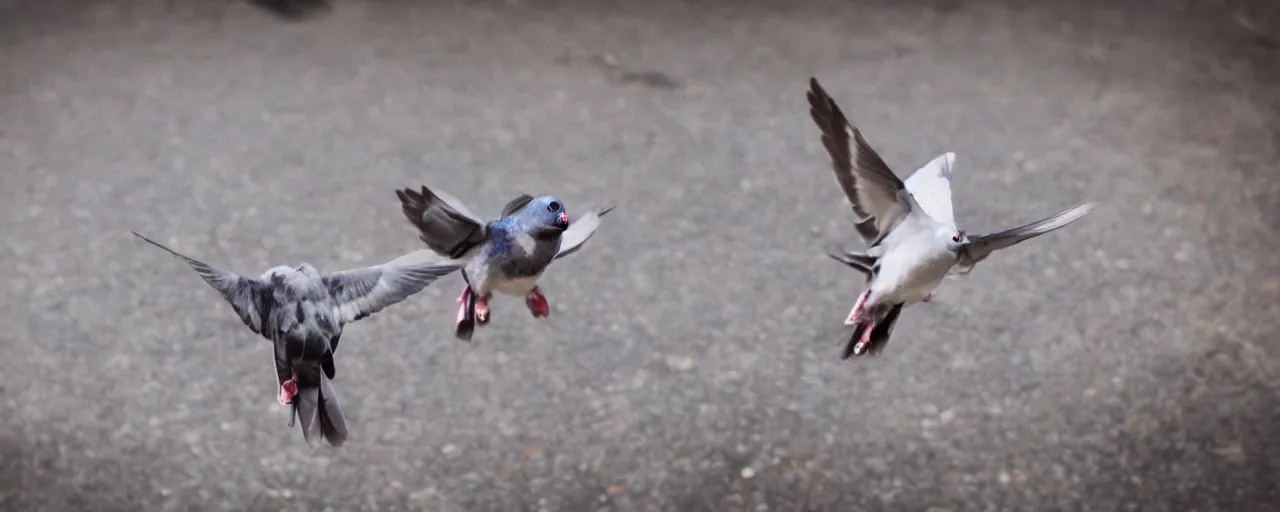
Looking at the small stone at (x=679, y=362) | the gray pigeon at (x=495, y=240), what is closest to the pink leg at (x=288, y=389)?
the gray pigeon at (x=495, y=240)

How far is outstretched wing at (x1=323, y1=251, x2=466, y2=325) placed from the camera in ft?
2.48

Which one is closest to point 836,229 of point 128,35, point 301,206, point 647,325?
point 647,325

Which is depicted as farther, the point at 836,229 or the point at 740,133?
the point at 740,133

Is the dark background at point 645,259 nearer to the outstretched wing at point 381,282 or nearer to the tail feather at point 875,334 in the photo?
the tail feather at point 875,334

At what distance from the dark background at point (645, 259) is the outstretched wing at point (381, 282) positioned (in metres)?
0.56

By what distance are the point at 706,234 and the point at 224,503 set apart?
0.78 meters

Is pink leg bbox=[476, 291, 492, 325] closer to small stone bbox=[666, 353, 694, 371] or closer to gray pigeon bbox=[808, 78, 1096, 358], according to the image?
gray pigeon bbox=[808, 78, 1096, 358]

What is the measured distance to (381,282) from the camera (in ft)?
2.49

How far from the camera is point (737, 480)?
1.31 metres

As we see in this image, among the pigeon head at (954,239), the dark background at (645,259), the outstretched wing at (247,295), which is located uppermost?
the pigeon head at (954,239)

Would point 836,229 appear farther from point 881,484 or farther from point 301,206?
point 301,206

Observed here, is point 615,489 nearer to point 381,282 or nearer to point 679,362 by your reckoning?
point 679,362

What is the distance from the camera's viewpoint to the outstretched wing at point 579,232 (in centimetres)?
82

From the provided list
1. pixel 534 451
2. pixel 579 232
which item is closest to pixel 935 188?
pixel 579 232
